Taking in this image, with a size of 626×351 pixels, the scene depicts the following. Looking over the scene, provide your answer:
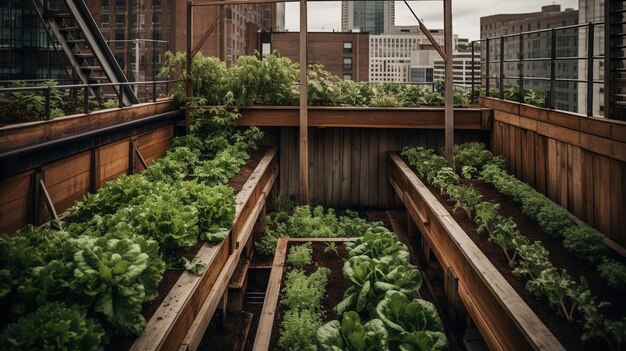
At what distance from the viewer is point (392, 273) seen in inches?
180

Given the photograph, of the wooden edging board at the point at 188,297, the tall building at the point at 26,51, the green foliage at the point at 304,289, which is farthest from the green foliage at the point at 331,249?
the tall building at the point at 26,51

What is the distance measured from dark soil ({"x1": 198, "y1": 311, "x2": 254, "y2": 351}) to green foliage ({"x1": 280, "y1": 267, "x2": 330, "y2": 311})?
0.89 m

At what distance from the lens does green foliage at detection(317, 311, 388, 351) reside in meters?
3.64

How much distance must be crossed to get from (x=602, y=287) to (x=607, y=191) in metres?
1.72

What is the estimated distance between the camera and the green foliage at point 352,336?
143 inches

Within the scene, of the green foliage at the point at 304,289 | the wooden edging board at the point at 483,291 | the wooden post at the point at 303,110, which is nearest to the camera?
the wooden edging board at the point at 483,291

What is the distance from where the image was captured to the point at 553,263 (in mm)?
4629

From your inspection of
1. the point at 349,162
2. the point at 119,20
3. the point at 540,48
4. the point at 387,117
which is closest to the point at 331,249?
the point at 387,117

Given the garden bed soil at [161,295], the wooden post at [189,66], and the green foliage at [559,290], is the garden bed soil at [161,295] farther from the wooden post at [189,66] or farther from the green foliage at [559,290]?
the wooden post at [189,66]

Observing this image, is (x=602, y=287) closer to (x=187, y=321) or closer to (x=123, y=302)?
(x=187, y=321)

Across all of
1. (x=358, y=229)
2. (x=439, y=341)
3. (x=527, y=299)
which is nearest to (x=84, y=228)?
(x=439, y=341)

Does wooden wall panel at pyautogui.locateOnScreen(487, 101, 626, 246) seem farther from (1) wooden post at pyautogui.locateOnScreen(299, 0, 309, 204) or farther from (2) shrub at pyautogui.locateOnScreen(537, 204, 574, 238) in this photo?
(1) wooden post at pyautogui.locateOnScreen(299, 0, 309, 204)

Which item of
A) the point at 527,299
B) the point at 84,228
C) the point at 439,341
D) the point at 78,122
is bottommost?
the point at 439,341

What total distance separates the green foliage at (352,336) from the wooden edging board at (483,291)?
84cm
